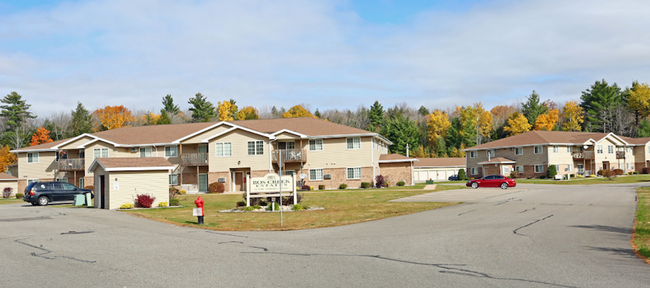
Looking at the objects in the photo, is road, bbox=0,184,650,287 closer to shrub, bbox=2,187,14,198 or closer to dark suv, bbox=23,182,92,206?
dark suv, bbox=23,182,92,206

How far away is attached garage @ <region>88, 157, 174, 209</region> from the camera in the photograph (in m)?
29.0

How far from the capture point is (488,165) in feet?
238

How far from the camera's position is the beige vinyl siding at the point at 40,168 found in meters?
54.6

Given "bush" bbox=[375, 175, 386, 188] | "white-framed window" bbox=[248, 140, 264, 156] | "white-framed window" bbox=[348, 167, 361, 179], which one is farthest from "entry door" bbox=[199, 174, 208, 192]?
"bush" bbox=[375, 175, 386, 188]

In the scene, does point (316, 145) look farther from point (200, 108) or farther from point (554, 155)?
point (200, 108)

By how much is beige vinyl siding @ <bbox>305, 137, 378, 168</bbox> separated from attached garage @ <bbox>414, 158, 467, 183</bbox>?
3124cm

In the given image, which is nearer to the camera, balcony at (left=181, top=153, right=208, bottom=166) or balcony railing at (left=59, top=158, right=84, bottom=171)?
balcony at (left=181, top=153, right=208, bottom=166)

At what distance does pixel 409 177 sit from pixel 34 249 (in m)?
44.0

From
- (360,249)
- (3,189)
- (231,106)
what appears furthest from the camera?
(231,106)

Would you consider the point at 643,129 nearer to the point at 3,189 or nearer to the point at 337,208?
the point at 337,208

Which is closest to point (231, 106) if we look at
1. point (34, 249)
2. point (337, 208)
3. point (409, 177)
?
point (409, 177)

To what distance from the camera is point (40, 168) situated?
54750 mm

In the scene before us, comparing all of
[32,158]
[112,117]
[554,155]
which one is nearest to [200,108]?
[112,117]

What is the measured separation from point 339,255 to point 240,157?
128 ft
